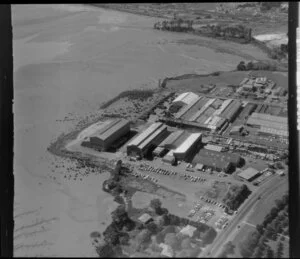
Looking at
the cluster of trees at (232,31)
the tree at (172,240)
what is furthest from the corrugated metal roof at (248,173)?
the cluster of trees at (232,31)

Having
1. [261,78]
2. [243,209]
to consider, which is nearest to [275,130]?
[243,209]

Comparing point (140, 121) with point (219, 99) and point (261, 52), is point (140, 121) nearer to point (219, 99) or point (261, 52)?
point (219, 99)

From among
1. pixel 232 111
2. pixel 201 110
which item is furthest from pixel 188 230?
pixel 232 111

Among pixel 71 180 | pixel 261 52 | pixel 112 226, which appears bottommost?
pixel 112 226

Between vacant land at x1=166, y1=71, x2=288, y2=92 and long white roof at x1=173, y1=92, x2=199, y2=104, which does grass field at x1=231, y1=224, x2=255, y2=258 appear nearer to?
long white roof at x1=173, y1=92, x2=199, y2=104

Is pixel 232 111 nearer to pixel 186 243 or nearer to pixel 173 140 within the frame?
pixel 173 140

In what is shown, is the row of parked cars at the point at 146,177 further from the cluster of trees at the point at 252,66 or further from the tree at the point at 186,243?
the cluster of trees at the point at 252,66
